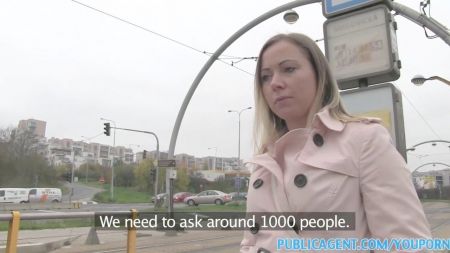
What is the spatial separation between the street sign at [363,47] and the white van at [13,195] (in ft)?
168

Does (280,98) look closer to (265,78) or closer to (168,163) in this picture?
(265,78)

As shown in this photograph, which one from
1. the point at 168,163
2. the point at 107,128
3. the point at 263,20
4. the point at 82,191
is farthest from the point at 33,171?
the point at 263,20

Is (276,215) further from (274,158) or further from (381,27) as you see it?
(381,27)

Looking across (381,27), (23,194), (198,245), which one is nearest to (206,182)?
(23,194)

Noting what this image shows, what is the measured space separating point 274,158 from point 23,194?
173 ft

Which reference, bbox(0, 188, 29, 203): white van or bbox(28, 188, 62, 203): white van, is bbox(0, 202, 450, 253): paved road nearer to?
bbox(0, 188, 29, 203): white van

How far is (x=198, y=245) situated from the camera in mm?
13758

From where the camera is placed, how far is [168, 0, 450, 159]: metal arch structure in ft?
29.6

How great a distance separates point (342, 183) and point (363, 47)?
7.22ft

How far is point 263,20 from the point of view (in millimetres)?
13383

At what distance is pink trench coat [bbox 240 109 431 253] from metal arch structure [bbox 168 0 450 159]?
7868 mm

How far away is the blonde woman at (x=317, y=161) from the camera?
131cm

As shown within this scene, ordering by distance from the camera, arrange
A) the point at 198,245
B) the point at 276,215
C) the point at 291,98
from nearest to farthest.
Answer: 1. the point at 276,215
2. the point at 291,98
3. the point at 198,245

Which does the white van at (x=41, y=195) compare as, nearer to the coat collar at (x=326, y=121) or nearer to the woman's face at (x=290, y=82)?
the woman's face at (x=290, y=82)
